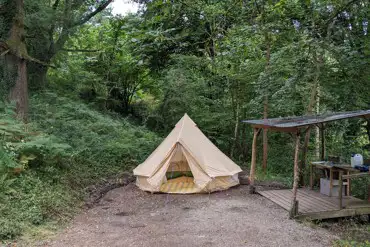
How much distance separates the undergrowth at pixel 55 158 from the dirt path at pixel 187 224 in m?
0.59

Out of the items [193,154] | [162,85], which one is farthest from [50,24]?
[193,154]

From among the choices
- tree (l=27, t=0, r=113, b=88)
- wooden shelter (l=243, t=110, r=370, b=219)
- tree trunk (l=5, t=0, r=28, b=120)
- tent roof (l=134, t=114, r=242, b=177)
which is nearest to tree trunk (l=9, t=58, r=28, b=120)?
tree trunk (l=5, t=0, r=28, b=120)

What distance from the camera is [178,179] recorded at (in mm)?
9305

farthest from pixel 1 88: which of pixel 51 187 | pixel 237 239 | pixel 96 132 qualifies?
pixel 237 239

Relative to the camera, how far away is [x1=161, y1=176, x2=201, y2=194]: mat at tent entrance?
25.6 feet

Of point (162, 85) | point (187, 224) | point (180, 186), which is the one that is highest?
point (162, 85)

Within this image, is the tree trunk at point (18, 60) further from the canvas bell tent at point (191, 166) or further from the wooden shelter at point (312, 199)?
the wooden shelter at point (312, 199)

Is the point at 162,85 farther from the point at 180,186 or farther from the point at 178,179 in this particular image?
the point at 180,186

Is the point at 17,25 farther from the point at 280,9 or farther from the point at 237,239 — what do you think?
the point at 237,239

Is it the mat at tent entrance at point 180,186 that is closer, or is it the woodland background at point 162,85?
the woodland background at point 162,85

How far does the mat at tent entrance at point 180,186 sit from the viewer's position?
7.79 metres

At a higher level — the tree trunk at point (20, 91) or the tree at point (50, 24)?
the tree at point (50, 24)

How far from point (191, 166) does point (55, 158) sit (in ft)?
10.4

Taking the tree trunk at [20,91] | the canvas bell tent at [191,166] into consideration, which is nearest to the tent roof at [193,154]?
the canvas bell tent at [191,166]
